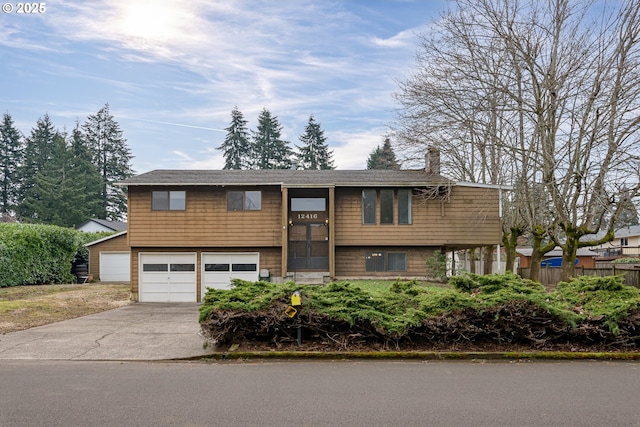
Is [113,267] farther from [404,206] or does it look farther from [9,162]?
[9,162]

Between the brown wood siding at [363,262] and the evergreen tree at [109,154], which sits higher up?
the evergreen tree at [109,154]

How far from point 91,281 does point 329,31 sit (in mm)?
22479

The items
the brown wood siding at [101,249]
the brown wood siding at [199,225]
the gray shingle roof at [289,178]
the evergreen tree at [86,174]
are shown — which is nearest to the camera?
the gray shingle roof at [289,178]

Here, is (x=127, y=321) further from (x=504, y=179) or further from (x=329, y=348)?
(x=504, y=179)

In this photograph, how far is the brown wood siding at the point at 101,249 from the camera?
106 ft

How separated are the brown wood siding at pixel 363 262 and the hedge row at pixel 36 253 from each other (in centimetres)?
1504

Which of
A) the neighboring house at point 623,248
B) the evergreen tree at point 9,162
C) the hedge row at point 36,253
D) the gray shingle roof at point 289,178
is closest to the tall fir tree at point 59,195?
the evergreen tree at point 9,162

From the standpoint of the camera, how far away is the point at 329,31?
1633 cm

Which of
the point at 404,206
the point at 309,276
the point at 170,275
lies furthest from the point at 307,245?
the point at 170,275

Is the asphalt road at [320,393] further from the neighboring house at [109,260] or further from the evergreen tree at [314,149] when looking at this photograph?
the evergreen tree at [314,149]

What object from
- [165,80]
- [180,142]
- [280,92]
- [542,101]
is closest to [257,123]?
[180,142]

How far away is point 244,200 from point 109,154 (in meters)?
44.4

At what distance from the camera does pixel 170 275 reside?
21875 millimetres

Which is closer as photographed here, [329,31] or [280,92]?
[329,31]
